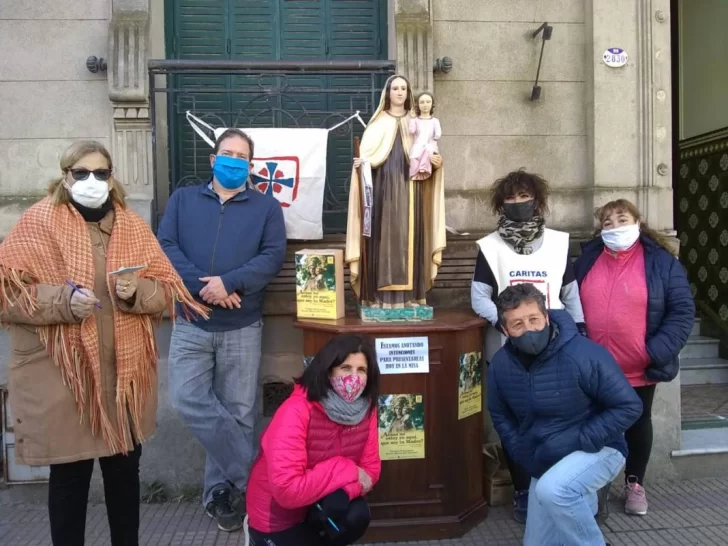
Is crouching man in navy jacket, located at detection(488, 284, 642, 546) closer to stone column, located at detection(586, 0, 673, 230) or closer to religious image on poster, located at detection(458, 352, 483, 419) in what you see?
religious image on poster, located at detection(458, 352, 483, 419)

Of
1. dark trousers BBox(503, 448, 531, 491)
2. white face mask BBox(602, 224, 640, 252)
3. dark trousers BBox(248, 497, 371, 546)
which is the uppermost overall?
white face mask BBox(602, 224, 640, 252)

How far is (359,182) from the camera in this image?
12.7 ft

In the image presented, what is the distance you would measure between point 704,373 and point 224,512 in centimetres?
461

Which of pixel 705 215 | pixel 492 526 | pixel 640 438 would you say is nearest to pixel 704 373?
pixel 705 215

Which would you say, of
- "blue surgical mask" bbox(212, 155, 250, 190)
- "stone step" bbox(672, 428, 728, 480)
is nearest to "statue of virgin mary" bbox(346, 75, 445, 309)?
"blue surgical mask" bbox(212, 155, 250, 190)

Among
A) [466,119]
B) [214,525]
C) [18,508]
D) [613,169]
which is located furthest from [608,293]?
[18,508]

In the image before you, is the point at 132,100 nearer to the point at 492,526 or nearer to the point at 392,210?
the point at 392,210

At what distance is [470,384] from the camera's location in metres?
3.93

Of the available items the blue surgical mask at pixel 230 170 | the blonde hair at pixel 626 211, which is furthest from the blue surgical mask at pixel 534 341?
the blue surgical mask at pixel 230 170

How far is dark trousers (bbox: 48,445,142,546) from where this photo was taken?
2.84m

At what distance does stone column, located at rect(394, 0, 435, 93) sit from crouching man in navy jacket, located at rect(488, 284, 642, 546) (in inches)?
86.7

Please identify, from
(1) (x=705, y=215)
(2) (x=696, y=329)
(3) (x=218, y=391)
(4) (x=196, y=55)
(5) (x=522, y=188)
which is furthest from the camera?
(1) (x=705, y=215)

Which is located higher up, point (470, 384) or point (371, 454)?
point (470, 384)

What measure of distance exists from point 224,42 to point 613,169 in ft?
10.0
